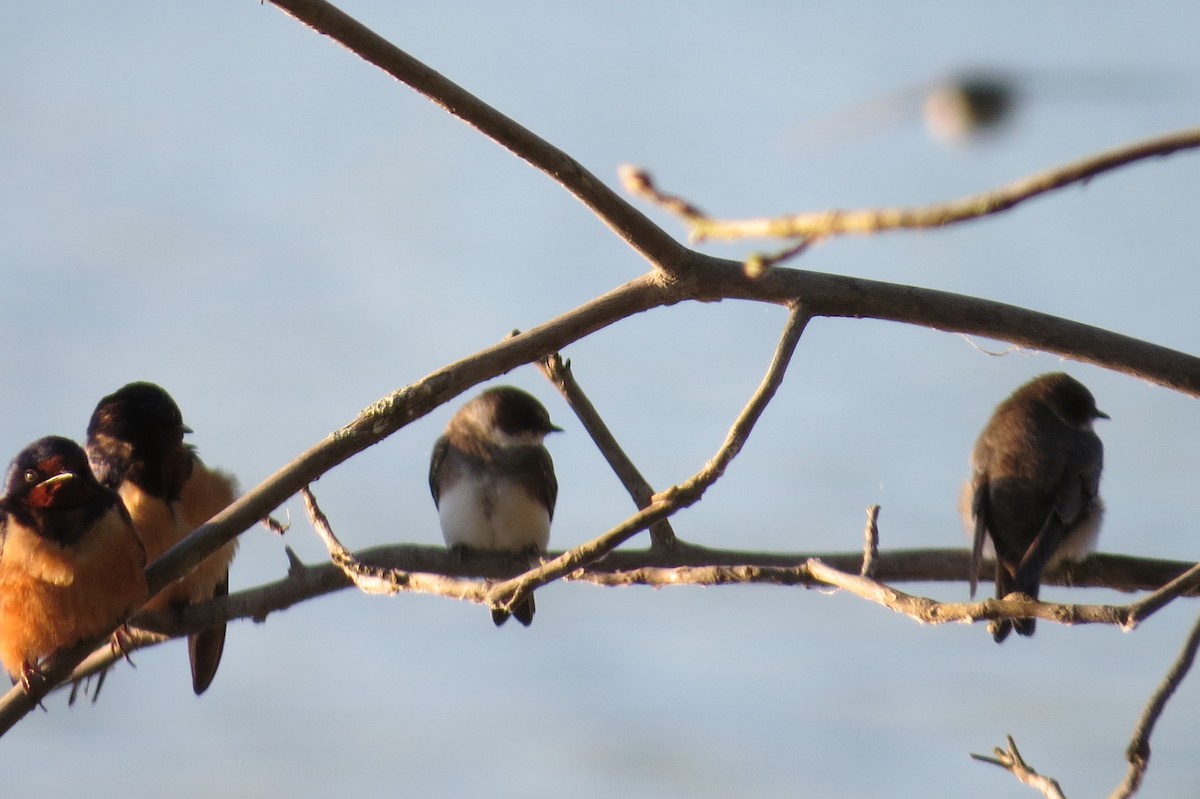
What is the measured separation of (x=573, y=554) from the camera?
9.48 ft

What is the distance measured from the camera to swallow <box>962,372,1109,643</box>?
220 inches

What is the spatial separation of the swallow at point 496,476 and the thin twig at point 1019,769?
3056 millimetres

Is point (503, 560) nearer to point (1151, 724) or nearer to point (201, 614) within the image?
point (201, 614)

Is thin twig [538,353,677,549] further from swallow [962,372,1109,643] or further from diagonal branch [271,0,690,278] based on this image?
swallow [962,372,1109,643]

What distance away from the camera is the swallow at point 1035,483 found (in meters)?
5.59

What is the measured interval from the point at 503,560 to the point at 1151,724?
3440mm

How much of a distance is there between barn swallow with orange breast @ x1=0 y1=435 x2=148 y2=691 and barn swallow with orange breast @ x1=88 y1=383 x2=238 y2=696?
55 cm

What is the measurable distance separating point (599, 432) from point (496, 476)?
220cm

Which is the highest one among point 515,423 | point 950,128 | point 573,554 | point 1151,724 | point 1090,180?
point 515,423

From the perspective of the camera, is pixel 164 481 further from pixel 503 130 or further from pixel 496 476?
pixel 503 130

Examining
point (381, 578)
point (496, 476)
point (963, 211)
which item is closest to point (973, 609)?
point (963, 211)

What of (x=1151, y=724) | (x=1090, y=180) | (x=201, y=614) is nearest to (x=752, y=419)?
(x=1151, y=724)

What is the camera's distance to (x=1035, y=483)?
5.95 metres

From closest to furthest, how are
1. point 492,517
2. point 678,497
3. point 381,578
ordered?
point 678,497 < point 381,578 < point 492,517
